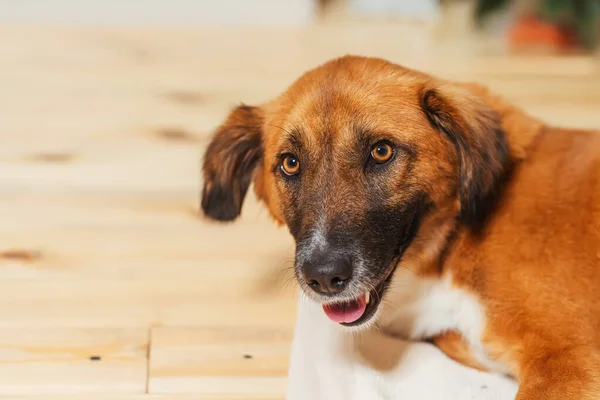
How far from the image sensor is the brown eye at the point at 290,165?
206 cm

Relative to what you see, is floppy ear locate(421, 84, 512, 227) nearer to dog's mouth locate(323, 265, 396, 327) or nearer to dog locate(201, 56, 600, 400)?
dog locate(201, 56, 600, 400)

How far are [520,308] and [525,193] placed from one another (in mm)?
253

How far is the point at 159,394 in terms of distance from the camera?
2.21 m

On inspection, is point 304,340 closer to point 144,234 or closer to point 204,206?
point 204,206

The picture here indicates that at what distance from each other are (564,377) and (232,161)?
888 millimetres

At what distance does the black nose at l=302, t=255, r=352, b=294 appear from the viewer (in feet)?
6.14

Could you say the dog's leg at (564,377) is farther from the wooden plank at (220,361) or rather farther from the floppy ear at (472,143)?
the wooden plank at (220,361)

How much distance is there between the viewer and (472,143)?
2.01m

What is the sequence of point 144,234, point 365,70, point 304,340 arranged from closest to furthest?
point 365,70
point 304,340
point 144,234

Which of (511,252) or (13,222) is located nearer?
(511,252)

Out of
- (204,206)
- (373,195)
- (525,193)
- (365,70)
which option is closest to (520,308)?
(525,193)

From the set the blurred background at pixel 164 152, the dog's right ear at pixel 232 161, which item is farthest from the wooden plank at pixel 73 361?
the dog's right ear at pixel 232 161

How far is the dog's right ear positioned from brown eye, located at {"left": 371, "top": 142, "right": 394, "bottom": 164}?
354 millimetres

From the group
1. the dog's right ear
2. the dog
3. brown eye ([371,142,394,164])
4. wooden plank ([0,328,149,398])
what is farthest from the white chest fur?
wooden plank ([0,328,149,398])
